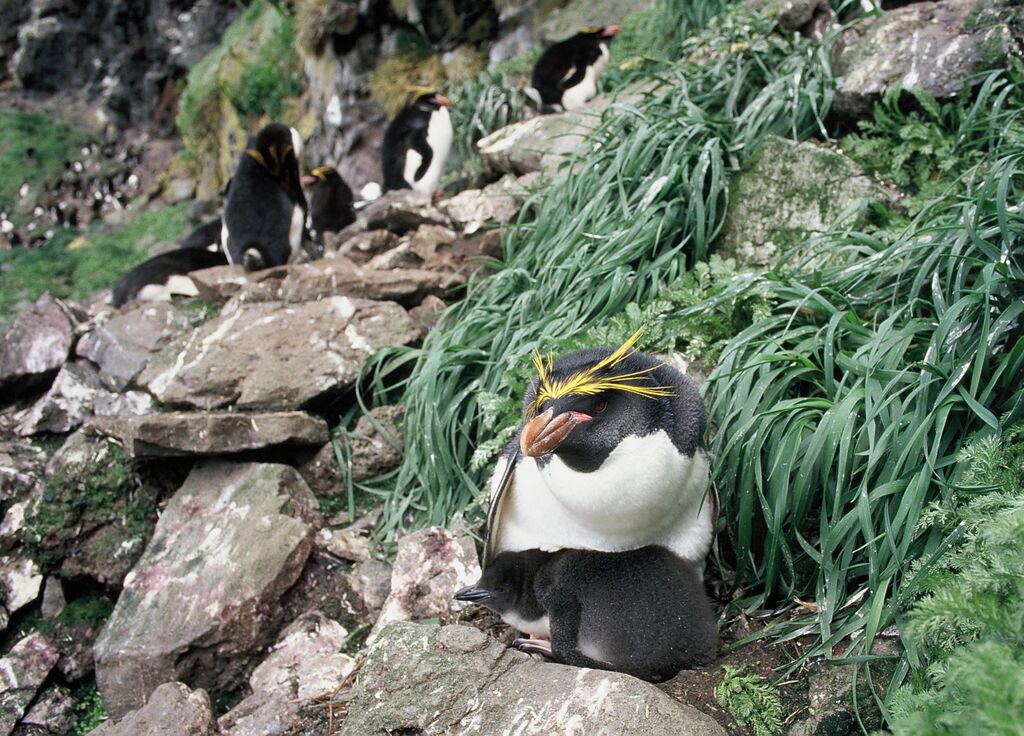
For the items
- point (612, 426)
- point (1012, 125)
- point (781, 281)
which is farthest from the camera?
point (1012, 125)

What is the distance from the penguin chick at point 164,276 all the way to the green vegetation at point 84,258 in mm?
3762

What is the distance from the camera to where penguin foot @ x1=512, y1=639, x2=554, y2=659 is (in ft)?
8.57

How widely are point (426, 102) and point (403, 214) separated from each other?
3000mm

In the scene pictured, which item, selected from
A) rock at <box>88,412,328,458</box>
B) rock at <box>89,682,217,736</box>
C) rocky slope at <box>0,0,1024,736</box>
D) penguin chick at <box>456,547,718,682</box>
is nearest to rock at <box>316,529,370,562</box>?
rocky slope at <box>0,0,1024,736</box>

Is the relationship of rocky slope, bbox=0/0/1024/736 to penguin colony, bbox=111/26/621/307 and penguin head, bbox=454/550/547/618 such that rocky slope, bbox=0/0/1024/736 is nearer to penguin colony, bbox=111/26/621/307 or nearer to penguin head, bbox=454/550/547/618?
penguin head, bbox=454/550/547/618

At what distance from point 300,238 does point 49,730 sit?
3863 millimetres

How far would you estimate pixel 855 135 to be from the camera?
13.6ft

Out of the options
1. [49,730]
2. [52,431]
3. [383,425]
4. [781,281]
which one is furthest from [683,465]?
[52,431]

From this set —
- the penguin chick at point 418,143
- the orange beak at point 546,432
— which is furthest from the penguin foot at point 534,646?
the penguin chick at point 418,143

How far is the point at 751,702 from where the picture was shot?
2.29 meters

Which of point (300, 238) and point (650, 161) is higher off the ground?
point (650, 161)

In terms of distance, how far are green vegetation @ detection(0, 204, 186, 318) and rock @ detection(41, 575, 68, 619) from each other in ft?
22.0

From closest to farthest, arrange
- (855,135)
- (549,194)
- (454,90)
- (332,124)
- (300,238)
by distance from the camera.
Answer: (855,135), (549,194), (300,238), (454,90), (332,124)

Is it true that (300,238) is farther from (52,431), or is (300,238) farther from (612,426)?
(612,426)
